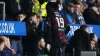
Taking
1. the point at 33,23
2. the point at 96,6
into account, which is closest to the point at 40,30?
the point at 33,23

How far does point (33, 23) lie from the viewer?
488 inches

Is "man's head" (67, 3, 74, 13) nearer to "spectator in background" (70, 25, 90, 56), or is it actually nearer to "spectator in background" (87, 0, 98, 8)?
"spectator in background" (70, 25, 90, 56)

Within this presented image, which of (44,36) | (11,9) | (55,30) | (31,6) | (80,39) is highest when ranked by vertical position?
(31,6)

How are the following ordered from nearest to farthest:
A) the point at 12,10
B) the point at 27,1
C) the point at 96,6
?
the point at 12,10 < the point at 27,1 < the point at 96,6

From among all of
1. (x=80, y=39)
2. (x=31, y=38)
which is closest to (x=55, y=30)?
(x=31, y=38)

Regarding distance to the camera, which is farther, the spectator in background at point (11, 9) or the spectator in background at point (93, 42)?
the spectator in background at point (93, 42)

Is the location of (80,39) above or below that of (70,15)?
below

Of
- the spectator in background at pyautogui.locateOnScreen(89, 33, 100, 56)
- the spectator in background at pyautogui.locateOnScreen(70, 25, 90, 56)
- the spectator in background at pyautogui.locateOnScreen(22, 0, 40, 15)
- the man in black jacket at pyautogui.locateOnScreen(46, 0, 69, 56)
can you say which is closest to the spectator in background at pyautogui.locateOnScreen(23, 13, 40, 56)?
the man in black jacket at pyautogui.locateOnScreen(46, 0, 69, 56)

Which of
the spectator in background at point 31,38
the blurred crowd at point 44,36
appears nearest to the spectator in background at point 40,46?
the blurred crowd at point 44,36

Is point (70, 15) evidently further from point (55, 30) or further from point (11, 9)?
point (11, 9)

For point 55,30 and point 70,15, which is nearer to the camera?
point 55,30

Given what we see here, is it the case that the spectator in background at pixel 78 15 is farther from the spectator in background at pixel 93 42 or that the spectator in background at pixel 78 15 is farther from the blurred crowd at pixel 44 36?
the spectator in background at pixel 93 42

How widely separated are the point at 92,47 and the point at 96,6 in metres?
2.42

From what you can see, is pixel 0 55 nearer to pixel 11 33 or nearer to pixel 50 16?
pixel 11 33
